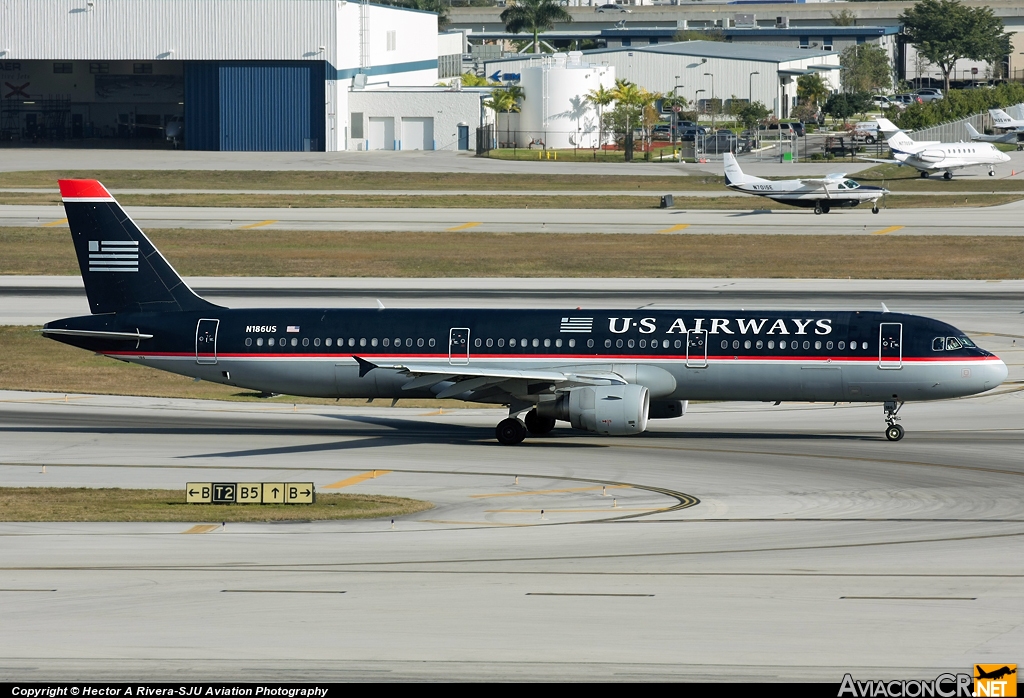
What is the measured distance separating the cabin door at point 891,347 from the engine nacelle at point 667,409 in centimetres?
643

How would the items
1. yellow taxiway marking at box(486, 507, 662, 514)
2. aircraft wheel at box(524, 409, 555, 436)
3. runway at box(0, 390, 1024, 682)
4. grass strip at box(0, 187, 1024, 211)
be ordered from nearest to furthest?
1. runway at box(0, 390, 1024, 682)
2. yellow taxiway marking at box(486, 507, 662, 514)
3. aircraft wheel at box(524, 409, 555, 436)
4. grass strip at box(0, 187, 1024, 211)

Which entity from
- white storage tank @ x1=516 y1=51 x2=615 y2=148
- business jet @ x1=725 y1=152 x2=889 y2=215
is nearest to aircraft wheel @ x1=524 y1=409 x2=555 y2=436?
business jet @ x1=725 y1=152 x2=889 y2=215

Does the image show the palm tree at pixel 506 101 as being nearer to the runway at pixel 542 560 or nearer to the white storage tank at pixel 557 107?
the white storage tank at pixel 557 107

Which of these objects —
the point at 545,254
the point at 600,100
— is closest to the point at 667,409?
the point at 545,254

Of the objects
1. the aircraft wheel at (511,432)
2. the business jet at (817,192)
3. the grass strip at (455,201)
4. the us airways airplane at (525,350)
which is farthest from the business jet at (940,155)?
the aircraft wheel at (511,432)

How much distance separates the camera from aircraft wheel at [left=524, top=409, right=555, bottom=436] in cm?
4206

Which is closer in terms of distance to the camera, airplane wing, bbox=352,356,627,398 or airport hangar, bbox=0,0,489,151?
airplane wing, bbox=352,356,627,398

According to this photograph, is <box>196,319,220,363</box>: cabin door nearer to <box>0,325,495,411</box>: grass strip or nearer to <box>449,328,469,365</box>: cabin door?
<box>0,325,495,411</box>: grass strip

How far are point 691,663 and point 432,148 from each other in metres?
131

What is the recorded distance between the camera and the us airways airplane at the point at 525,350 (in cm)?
4059

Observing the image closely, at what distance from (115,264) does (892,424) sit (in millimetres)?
25957

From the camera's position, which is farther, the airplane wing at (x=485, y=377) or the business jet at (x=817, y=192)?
the business jet at (x=817, y=192)

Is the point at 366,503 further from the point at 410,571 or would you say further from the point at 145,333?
the point at 145,333

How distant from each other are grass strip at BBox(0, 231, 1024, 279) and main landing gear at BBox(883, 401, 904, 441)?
1348 inches
